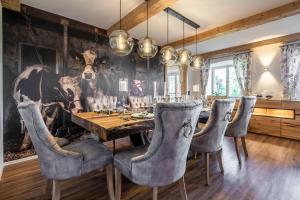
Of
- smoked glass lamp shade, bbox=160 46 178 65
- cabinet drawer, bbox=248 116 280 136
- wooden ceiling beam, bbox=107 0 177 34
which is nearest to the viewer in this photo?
wooden ceiling beam, bbox=107 0 177 34

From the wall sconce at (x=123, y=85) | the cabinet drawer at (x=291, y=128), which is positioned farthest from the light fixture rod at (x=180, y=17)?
the cabinet drawer at (x=291, y=128)

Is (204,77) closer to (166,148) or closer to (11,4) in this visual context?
(166,148)

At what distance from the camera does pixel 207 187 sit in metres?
1.96

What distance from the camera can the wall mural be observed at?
2.63 metres

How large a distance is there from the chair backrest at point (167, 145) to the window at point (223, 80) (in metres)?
5.14

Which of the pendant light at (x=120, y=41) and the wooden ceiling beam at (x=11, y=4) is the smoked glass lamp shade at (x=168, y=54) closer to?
the pendant light at (x=120, y=41)

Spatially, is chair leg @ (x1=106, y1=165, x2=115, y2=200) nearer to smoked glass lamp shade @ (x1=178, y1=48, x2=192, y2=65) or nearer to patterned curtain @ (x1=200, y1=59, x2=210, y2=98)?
smoked glass lamp shade @ (x1=178, y1=48, x2=192, y2=65)

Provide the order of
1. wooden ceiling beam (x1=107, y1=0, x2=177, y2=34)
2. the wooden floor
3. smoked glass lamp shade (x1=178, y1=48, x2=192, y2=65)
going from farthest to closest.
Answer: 1. smoked glass lamp shade (x1=178, y1=48, x2=192, y2=65)
2. wooden ceiling beam (x1=107, y1=0, x2=177, y2=34)
3. the wooden floor


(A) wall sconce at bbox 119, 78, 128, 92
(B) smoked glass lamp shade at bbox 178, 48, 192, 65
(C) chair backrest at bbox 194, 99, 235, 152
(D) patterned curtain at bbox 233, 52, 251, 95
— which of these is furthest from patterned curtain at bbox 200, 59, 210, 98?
(C) chair backrest at bbox 194, 99, 235, 152

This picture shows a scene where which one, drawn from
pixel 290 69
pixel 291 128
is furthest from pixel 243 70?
pixel 291 128

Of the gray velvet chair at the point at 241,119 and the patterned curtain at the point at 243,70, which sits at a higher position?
the patterned curtain at the point at 243,70

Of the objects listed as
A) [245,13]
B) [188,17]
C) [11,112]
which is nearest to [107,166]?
[11,112]

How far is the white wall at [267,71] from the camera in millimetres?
4566

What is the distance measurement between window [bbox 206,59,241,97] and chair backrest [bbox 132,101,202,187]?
5.14 meters
